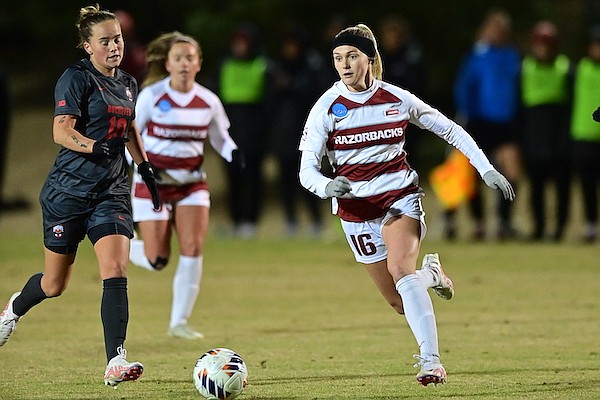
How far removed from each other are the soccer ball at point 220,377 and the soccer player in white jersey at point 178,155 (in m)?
2.39

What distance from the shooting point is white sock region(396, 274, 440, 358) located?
21.9 ft

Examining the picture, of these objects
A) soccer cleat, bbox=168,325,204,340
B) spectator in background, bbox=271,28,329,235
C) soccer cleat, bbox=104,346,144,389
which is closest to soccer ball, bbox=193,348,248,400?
soccer cleat, bbox=104,346,144,389

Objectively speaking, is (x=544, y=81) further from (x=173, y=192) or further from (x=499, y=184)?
(x=499, y=184)

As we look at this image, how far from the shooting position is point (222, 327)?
9.52 metres

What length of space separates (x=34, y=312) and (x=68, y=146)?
3720 millimetres

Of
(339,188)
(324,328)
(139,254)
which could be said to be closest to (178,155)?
(139,254)

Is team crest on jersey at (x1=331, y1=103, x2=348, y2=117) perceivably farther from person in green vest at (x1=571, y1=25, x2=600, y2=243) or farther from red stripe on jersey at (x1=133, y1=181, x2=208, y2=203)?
person in green vest at (x1=571, y1=25, x2=600, y2=243)

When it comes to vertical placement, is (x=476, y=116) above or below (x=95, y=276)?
above

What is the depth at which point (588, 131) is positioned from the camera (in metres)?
15.4

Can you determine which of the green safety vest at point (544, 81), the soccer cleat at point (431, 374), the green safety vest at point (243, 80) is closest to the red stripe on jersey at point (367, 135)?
the soccer cleat at point (431, 374)

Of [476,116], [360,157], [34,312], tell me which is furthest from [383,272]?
[476,116]

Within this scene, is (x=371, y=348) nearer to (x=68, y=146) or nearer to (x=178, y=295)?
(x=178, y=295)

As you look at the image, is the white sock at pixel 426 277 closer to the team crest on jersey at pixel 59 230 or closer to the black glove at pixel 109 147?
the black glove at pixel 109 147

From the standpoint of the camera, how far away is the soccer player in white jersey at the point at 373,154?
6.98 metres
